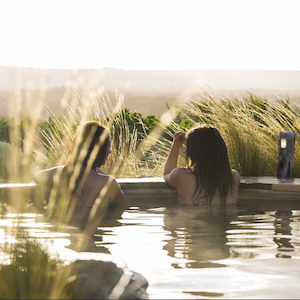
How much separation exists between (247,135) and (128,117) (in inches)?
283

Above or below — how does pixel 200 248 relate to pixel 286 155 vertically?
below

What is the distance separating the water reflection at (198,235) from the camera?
10.1 ft

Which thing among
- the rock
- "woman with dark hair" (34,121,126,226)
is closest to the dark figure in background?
"woman with dark hair" (34,121,126,226)

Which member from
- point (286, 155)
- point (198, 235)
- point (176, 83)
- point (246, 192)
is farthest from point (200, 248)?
point (176, 83)

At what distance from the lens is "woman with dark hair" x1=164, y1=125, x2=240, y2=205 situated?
4484 mm

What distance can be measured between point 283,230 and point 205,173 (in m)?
0.81

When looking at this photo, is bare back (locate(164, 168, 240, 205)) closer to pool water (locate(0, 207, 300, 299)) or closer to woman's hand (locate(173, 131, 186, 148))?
pool water (locate(0, 207, 300, 299))

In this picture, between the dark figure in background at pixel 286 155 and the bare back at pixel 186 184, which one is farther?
the dark figure in background at pixel 286 155

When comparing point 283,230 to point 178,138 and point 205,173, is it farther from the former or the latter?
point 178,138

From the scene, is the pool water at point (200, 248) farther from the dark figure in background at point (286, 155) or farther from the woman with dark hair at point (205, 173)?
the dark figure in background at point (286, 155)

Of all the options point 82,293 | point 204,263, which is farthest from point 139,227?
point 82,293

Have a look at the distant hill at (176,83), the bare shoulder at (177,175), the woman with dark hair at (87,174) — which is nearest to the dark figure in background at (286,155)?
the distant hill at (176,83)

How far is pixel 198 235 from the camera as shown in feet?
12.3

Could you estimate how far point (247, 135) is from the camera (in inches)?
255
